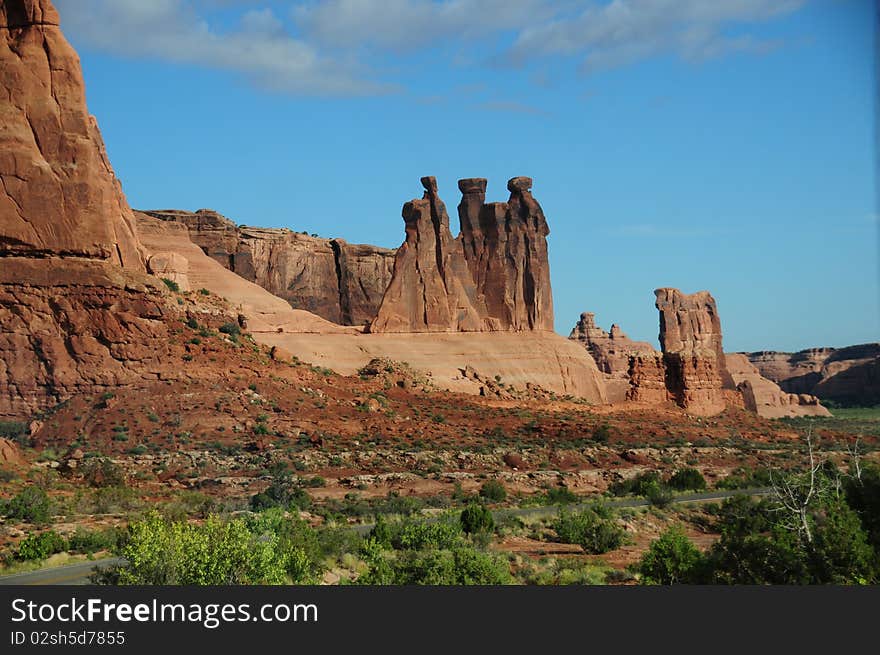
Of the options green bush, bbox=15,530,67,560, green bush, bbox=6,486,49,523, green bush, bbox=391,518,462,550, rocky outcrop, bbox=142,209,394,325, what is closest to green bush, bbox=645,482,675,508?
green bush, bbox=391,518,462,550

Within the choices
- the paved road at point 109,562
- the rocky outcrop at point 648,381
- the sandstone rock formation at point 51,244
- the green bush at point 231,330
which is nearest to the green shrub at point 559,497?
the paved road at point 109,562

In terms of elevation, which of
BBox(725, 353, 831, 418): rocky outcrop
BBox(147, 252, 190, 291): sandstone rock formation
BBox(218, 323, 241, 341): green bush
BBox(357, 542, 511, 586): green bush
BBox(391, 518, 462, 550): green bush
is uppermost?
BBox(147, 252, 190, 291): sandstone rock formation

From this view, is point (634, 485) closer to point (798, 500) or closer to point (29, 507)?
point (798, 500)

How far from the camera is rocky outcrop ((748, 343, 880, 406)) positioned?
157250mm

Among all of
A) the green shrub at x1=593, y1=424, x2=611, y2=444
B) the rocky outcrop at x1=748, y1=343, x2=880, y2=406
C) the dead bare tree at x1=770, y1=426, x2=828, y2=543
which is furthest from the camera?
the rocky outcrop at x1=748, y1=343, x2=880, y2=406

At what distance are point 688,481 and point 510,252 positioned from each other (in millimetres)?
44996

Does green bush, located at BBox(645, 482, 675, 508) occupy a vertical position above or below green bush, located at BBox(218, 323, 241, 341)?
below

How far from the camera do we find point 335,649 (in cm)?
1340

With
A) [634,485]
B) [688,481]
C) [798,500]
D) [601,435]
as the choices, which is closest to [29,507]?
[798,500]

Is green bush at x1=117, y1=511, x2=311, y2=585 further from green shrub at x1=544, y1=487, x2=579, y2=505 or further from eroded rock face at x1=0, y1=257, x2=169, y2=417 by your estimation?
eroded rock face at x1=0, y1=257, x2=169, y2=417

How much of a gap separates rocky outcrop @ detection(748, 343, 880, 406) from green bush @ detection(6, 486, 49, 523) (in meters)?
136

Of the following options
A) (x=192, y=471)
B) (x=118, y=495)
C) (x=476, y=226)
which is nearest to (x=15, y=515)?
(x=118, y=495)

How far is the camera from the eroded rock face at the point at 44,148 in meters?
45.6

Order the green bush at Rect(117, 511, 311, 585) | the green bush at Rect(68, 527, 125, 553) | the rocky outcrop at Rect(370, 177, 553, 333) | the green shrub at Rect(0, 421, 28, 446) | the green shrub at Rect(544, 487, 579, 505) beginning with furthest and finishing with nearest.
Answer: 1. the rocky outcrop at Rect(370, 177, 553, 333)
2. the green shrub at Rect(0, 421, 28, 446)
3. the green shrub at Rect(544, 487, 579, 505)
4. the green bush at Rect(68, 527, 125, 553)
5. the green bush at Rect(117, 511, 311, 585)
